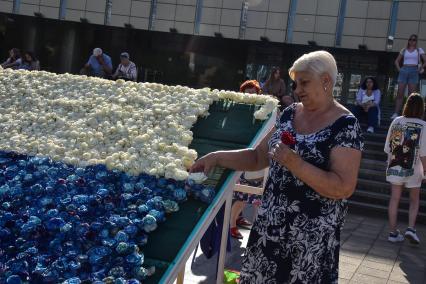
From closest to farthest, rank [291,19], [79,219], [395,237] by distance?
1. [79,219]
2. [395,237]
3. [291,19]

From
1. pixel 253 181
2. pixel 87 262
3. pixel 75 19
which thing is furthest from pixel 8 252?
pixel 75 19

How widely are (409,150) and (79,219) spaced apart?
4.30 m

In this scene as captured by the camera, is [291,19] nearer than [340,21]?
No

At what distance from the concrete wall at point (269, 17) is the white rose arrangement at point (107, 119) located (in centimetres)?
1343

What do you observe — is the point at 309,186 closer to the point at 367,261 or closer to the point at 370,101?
the point at 367,261

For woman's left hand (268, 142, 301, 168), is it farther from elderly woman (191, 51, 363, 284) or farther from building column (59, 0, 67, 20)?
building column (59, 0, 67, 20)

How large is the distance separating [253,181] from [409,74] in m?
5.83

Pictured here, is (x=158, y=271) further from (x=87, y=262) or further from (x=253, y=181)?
(x=253, y=181)

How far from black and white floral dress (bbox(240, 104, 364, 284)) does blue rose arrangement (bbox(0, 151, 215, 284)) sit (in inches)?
15.2

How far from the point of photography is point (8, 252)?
87.6 inches

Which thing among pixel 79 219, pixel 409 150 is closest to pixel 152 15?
pixel 409 150

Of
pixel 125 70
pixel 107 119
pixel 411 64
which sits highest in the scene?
pixel 411 64

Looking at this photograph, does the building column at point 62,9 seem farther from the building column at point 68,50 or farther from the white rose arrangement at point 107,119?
the white rose arrangement at point 107,119

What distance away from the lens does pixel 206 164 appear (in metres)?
2.61
